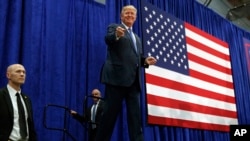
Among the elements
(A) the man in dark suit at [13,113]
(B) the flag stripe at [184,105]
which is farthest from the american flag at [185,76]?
(A) the man in dark suit at [13,113]

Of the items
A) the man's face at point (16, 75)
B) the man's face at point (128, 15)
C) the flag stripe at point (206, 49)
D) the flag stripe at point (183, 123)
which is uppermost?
the flag stripe at point (206, 49)

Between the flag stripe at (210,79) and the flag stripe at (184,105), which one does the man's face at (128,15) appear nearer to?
the flag stripe at (184,105)

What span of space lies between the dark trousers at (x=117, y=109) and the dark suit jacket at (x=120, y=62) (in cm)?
6

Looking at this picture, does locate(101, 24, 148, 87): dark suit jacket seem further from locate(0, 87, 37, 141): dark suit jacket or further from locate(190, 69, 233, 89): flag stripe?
locate(190, 69, 233, 89): flag stripe

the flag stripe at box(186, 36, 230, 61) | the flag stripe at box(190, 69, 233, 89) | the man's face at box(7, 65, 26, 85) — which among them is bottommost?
the man's face at box(7, 65, 26, 85)

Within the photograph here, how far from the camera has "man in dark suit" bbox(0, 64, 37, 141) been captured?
2.24 metres

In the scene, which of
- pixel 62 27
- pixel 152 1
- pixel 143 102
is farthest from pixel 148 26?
pixel 62 27

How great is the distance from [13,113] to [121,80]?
806 millimetres

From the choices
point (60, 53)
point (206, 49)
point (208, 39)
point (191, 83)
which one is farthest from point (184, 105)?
point (60, 53)

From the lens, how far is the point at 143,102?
4.17 metres

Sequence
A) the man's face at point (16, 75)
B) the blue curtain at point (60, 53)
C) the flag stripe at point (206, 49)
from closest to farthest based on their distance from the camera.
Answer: the man's face at point (16, 75), the blue curtain at point (60, 53), the flag stripe at point (206, 49)

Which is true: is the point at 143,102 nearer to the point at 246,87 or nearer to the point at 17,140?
the point at 17,140

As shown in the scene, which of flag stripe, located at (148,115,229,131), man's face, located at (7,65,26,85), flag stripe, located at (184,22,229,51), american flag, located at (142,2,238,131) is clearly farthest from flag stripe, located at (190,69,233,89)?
man's face, located at (7,65,26,85)

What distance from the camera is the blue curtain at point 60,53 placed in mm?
3152
